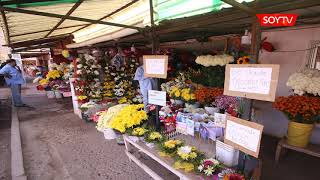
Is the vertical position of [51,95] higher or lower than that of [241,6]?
lower

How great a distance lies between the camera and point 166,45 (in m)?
7.34

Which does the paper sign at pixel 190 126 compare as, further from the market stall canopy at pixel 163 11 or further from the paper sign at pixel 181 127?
the market stall canopy at pixel 163 11

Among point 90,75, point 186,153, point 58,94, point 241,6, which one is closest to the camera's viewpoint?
point 241,6

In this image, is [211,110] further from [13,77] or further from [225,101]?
[13,77]

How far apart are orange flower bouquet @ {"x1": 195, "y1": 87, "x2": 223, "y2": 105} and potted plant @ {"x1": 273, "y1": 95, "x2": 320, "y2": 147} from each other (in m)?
0.87

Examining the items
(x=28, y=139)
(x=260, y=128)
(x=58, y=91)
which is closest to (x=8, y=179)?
(x=28, y=139)

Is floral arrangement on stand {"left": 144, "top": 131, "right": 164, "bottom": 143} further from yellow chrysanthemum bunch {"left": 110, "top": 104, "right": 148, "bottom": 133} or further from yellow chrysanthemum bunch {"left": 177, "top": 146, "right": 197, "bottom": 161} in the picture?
yellow chrysanthemum bunch {"left": 177, "top": 146, "right": 197, "bottom": 161}

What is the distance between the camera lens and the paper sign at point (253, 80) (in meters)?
1.59

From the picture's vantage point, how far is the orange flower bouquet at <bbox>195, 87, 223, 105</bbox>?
3.40 meters

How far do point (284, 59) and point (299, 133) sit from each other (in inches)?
73.9

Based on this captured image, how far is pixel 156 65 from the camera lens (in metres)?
2.90

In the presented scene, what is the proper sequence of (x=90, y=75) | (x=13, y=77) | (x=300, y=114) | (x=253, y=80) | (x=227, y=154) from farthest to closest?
(x=13, y=77)
(x=90, y=75)
(x=300, y=114)
(x=227, y=154)
(x=253, y=80)

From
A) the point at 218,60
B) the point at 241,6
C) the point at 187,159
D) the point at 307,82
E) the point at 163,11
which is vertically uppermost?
the point at 163,11

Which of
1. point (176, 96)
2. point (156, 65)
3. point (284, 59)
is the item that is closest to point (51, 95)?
point (176, 96)
